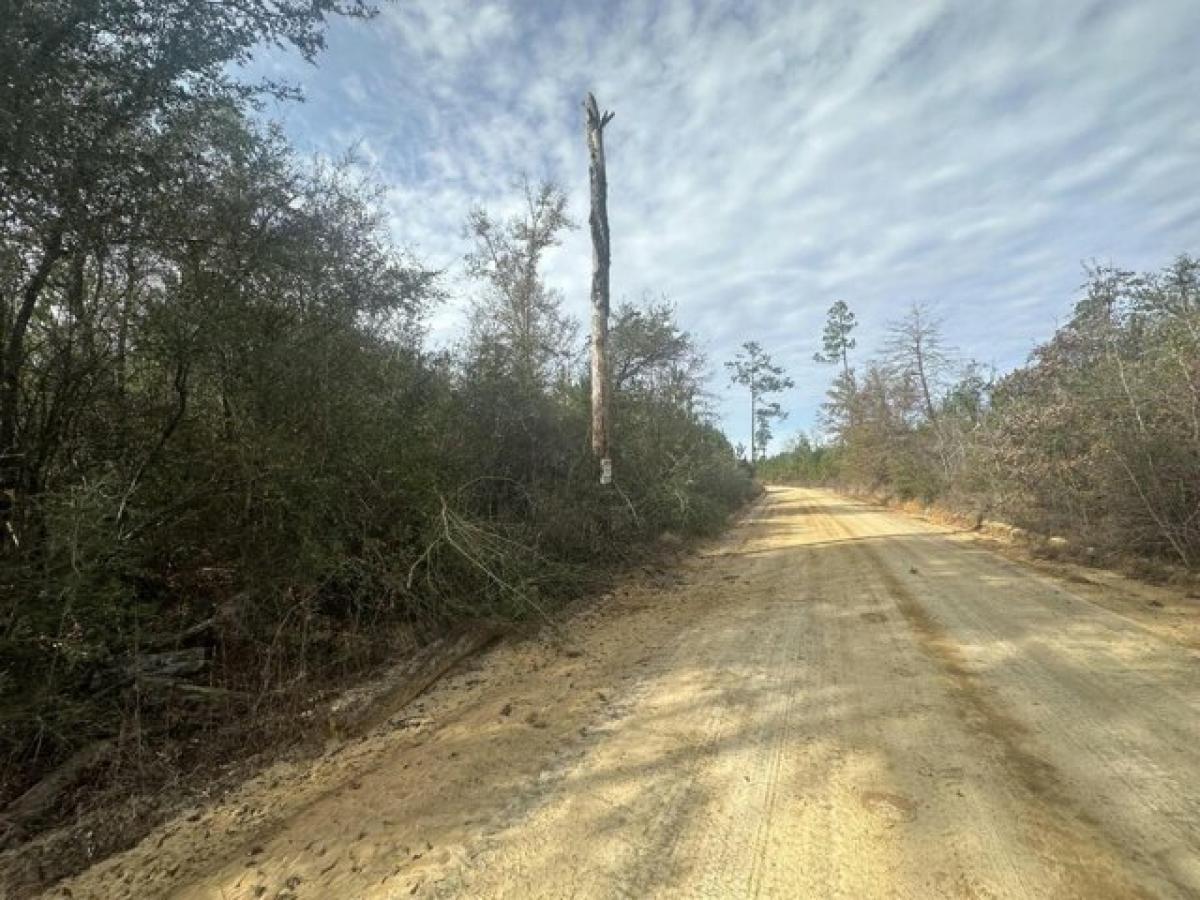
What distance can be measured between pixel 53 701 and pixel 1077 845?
4.74 m

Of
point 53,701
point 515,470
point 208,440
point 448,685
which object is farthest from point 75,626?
point 515,470

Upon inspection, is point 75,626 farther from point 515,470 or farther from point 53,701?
point 515,470

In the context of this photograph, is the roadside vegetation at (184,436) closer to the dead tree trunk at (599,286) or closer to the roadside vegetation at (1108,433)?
the dead tree trunk at (599,286)

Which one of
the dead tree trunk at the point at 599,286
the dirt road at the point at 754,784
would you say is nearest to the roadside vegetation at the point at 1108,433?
the dirt road at the point at 754,784

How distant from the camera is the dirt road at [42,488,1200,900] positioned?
2.35 m

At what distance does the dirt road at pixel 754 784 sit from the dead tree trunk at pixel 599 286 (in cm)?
523

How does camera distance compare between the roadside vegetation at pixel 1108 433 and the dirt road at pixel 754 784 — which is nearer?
the dirt road at pixel 754 784

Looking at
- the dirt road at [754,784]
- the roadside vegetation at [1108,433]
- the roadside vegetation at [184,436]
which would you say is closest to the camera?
the dirt road at [754,784]

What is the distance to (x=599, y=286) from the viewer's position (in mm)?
10789

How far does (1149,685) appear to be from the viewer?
13.5ft

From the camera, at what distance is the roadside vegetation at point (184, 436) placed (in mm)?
3350

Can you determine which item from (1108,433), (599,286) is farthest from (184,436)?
(1108,433)

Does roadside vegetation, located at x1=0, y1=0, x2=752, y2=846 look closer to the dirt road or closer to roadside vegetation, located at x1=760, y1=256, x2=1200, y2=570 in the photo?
the dirt road

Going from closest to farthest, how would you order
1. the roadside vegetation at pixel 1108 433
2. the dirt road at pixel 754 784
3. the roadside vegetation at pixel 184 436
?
1. the dirt road at pixel 754 784
2. the roadside vegetation at pixel 184 436
3. the roadside vegetation at pixel 1108 433
